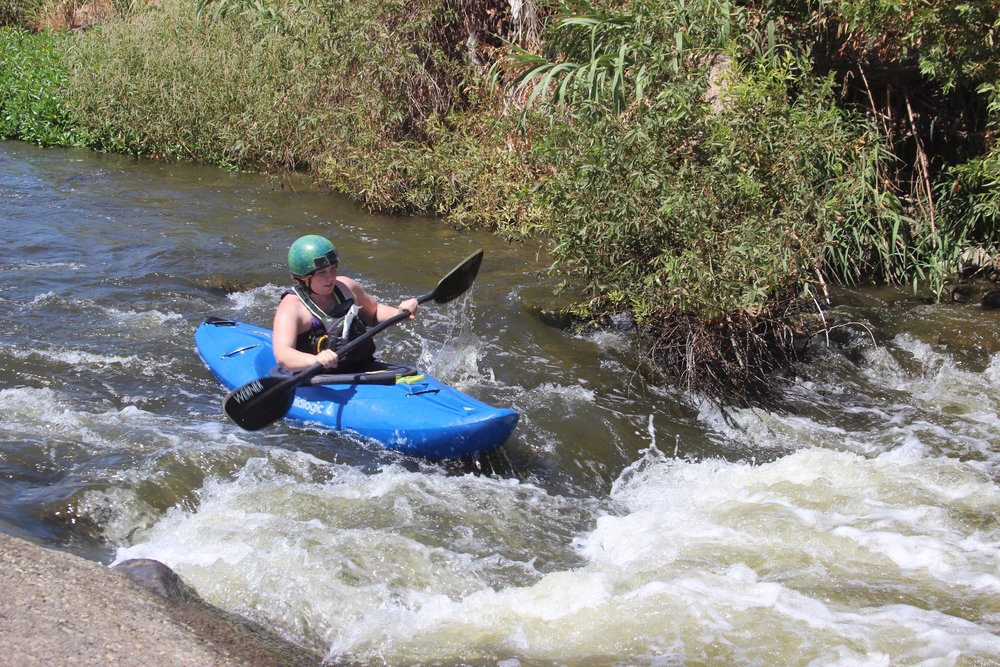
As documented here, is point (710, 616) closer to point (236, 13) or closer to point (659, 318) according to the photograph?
point (659, 318)

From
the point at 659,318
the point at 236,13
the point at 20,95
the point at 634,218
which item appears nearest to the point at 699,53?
the point at 634,218

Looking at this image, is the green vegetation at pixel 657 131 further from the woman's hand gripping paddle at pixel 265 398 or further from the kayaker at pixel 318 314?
the woman's hand gripping paddle at pixel 265 398

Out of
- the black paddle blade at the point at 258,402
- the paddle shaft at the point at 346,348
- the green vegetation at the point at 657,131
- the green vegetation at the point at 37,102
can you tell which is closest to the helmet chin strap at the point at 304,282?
the paddle shaft at the point at 346,348

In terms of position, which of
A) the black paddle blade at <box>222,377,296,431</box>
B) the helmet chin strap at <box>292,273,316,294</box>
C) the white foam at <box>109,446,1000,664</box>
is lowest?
the white foam at <box>109,446,1000,664</box>

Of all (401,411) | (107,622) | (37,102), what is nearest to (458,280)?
(401,411)

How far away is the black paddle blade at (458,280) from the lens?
5.23 metres

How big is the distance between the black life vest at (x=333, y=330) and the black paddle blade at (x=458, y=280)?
2.30ft

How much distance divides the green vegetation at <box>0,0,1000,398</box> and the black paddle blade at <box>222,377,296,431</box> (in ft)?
6.25

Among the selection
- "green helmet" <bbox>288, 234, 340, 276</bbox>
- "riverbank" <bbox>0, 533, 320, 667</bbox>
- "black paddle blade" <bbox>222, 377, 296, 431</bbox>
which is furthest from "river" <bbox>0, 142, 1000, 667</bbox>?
"green helmet" <bbox>288, 234, 340, 276</bbox>

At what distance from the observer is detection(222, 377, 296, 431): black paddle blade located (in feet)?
13.4

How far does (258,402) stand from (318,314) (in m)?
0.58

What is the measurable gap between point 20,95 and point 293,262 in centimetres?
852

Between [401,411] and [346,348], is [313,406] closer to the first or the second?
[346,348]

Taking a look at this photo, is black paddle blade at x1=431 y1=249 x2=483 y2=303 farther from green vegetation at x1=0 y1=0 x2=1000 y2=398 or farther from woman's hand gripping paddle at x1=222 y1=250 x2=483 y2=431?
woman's hand gripping paddle at x1=222 y1=250 x2=483 y2=431
